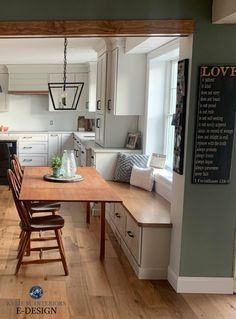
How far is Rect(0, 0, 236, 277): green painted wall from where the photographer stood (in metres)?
2.85

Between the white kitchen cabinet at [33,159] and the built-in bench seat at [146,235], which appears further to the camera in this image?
the white kitchen cabinet at [33,159]

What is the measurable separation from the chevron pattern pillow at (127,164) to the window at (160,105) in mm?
238

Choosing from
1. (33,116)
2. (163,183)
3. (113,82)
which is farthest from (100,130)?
(33,116)

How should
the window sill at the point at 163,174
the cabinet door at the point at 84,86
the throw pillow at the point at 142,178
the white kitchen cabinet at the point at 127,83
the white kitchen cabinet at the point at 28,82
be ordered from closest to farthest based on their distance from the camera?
the window sill at the point at 163,174
the throw pillow at the point at 142,178
the white kitchen cabinet at the point at 127,83
the white kitchen cabinet at the point at 28,82
the cabinet door at the point at 84,86

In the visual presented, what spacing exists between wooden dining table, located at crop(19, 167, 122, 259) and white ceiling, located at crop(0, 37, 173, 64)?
62.4 inches

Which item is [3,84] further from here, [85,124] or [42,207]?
[42,207]

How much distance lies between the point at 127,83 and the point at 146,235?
2466mm

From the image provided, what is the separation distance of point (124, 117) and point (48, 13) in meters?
2.80

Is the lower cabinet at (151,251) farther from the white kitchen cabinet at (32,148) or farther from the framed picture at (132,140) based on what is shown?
the white kitchen cabinet at (32,148)

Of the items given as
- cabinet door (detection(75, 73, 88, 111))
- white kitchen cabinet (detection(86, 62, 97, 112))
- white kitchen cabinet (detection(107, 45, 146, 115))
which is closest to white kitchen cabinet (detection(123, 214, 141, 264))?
white kitchen cabinet (detection(107, 45, 146, 115))

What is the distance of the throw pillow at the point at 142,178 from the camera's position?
4.65m

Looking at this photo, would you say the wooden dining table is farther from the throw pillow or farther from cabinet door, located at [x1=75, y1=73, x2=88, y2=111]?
cabinet door, located at [x1=75, y1=73, x2=88, y2=111]

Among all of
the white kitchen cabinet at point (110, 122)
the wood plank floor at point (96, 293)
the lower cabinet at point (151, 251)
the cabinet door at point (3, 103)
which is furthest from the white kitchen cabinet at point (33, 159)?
the lower cabinet at point (151, 251)

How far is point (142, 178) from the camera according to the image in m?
4.74
